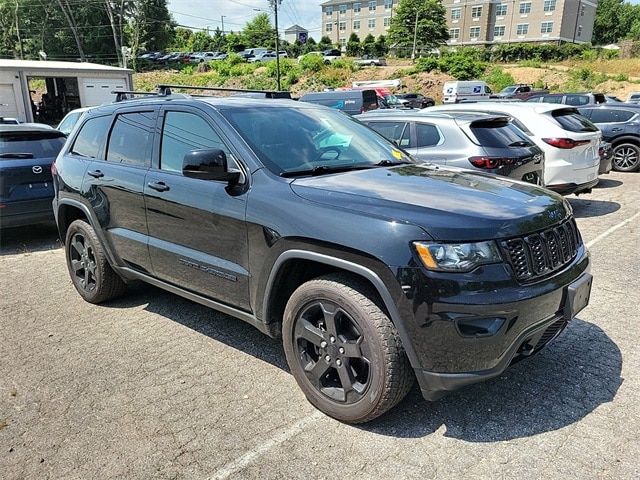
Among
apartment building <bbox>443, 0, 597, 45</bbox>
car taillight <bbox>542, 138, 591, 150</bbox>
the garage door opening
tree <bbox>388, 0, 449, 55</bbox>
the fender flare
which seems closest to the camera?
the fender flare

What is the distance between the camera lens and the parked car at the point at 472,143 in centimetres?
660

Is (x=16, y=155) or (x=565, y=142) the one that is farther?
(x=565, y=142)

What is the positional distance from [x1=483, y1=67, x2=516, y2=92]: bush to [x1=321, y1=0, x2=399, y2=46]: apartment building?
1909 inches

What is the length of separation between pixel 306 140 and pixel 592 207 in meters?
6.83

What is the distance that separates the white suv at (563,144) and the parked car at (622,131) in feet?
14.5

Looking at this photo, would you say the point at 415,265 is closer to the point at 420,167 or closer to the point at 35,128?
the point at 420,167

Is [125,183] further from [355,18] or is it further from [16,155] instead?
[355,18]

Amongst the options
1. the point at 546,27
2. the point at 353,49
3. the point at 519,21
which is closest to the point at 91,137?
the point at 353,49

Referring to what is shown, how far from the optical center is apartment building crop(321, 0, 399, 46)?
94.0 m

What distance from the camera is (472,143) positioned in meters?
6.68

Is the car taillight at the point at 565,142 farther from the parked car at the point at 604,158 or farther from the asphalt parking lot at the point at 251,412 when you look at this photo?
the asphalt parking lot at the point at 251,412

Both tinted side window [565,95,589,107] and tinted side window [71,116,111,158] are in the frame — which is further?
tinted side window [565,95,589,107]

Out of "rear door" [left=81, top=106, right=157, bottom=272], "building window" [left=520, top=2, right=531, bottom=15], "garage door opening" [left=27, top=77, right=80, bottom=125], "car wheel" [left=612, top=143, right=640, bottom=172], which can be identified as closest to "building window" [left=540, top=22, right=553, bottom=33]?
"building window" [left=520, top=2, right=531, bottom=15]

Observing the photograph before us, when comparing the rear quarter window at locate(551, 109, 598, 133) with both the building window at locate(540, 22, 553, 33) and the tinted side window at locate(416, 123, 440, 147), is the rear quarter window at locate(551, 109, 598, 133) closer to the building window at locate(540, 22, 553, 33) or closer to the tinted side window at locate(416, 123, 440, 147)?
the tinted side window at locate(416, 123, 440, 147)
